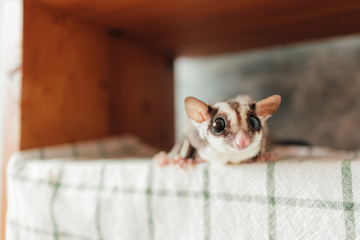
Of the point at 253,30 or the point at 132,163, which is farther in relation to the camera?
the point at 253,30

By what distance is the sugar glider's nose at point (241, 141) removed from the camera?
2.01 ft

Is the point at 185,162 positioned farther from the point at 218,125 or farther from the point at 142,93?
the point at 142,93

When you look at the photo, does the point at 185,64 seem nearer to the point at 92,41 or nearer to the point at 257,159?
the point at 92,41

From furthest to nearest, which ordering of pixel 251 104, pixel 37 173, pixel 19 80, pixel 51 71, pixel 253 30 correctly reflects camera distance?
1. pixel 253 30
2. pixel 51 71
3. pixel 19 80
4. pixel 37 173
5. pixel 251 104

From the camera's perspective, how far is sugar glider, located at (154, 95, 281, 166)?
63 centimetres

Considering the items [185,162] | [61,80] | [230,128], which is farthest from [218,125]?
[61,80]

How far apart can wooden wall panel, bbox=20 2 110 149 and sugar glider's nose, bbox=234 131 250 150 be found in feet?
2.68

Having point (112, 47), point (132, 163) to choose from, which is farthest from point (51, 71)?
point (132, 163)

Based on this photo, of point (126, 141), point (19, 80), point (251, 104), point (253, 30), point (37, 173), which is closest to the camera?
point (251, 104)

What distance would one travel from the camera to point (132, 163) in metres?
0.85

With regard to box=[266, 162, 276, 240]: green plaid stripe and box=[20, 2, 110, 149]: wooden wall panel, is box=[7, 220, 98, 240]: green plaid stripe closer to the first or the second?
box=[20, 2, 110, 149]: wooden wall panel

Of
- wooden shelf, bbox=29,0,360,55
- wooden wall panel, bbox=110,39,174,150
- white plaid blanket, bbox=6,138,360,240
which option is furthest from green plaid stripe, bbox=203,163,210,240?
wooden wall panel, bbox=110,39,174,150

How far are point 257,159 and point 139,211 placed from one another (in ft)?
1.09

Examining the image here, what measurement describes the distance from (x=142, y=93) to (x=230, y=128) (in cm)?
115
